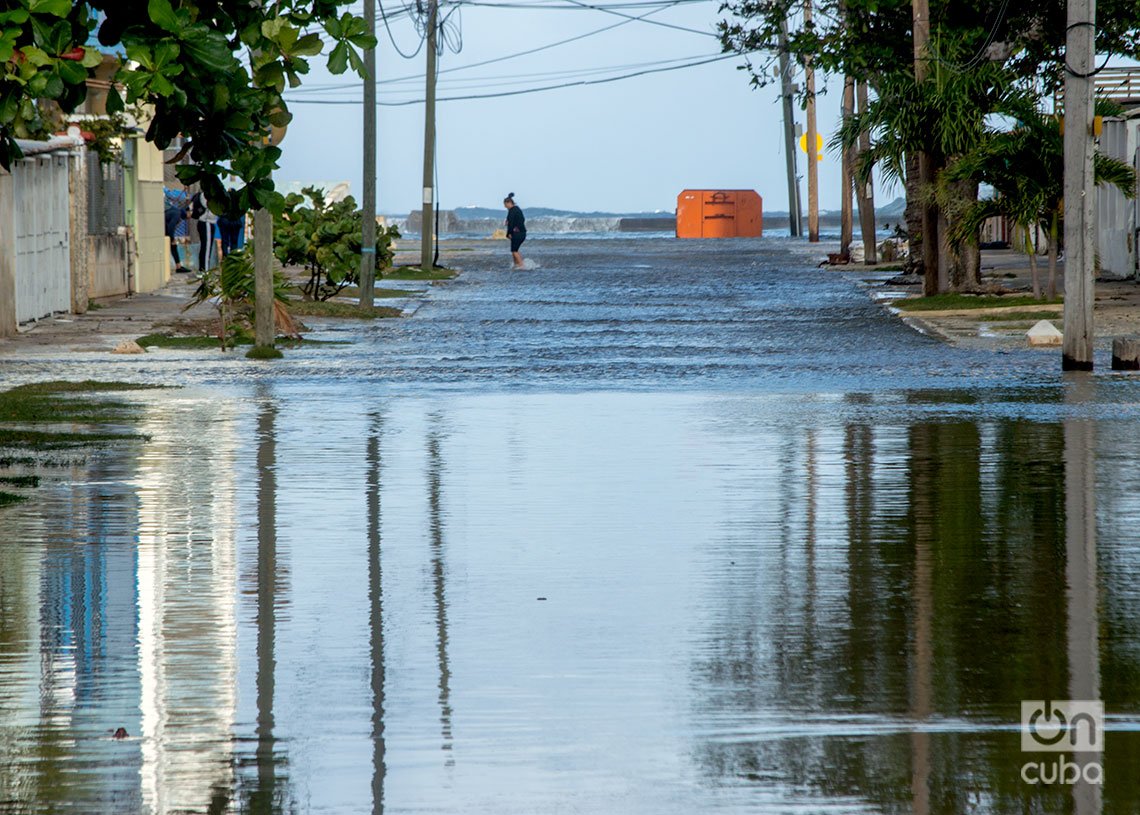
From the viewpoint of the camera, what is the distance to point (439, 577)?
28.0ft

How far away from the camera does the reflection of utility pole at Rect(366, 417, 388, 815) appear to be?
549 cm

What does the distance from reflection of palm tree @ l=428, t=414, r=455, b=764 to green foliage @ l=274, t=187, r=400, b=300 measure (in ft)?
56.7

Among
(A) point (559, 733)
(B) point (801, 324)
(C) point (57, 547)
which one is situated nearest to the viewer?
(A) point (559, 733)

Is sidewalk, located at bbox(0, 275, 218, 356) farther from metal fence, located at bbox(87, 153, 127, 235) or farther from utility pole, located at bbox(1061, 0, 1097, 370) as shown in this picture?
utility pole, located at bbox(1061, 0, 1097, 370)

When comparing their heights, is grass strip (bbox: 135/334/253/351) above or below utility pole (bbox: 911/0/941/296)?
below

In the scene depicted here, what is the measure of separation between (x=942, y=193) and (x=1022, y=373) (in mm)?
11823

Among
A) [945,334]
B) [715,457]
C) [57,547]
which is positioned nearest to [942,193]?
[945,334]

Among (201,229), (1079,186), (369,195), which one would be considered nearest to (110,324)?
(369,195)

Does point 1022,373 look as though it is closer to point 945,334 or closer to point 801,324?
point 945,334

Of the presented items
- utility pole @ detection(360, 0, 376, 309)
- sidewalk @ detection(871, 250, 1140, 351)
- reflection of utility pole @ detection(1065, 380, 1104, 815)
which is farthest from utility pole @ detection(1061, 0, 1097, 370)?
utility pole @ detection(360, 0, 376, 309)

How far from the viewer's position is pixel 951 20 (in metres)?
31.3

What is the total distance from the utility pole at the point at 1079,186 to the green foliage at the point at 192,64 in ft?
34.4

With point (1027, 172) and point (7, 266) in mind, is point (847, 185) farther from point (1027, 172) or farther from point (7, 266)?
point (7, 266)

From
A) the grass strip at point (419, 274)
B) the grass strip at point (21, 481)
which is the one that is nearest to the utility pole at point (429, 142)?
the grass strip at point (419, 274)
